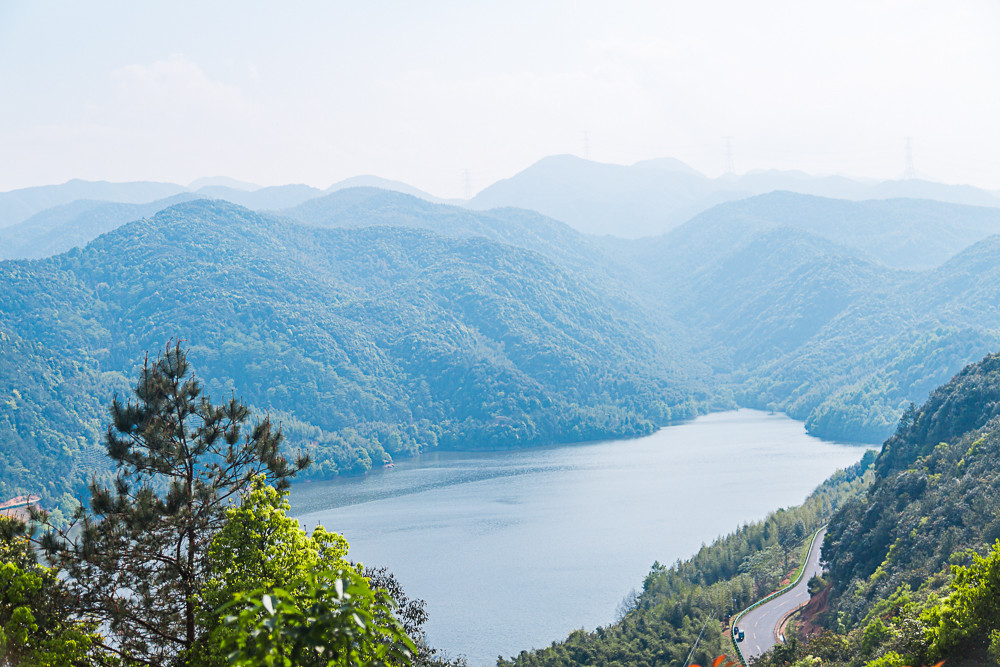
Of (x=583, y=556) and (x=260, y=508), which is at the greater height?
(x=260, y=508)

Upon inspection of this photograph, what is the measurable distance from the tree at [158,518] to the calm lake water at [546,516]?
28.8 m

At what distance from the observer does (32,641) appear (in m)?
9.22

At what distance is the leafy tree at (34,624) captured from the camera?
8.94 metres

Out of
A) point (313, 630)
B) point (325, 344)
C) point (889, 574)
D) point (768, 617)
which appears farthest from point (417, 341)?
point (313, 630)

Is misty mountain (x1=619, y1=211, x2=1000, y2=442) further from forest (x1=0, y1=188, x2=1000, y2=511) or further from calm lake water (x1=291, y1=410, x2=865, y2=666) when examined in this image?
calm lake water (x1=291, y1=410, x2=865, y2=666)

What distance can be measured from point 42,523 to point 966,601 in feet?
44.7

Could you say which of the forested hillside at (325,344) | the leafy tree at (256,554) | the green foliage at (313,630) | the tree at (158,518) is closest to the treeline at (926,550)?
the leafy tree at (256,554)

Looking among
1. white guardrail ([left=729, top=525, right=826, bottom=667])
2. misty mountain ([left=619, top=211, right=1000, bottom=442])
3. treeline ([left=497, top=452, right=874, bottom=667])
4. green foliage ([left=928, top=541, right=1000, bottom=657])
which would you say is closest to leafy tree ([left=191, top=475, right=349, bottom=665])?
green foliage ([left=928, top=541, right=1000, bottom=657])

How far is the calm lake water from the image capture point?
1834 inches

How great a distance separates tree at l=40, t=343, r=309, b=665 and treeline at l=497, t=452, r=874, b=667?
24.0 m

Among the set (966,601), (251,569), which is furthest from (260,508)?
(966,601)

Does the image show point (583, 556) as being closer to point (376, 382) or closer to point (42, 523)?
point (42, 523)

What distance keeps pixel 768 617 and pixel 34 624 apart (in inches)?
1364

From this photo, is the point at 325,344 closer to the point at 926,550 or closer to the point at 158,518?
the point at 926,550
